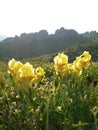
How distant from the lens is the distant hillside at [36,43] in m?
143

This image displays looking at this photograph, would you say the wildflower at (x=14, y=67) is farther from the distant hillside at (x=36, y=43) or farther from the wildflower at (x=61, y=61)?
the distant hillside at (x=36, y=43)

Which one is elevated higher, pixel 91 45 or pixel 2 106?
pixel 91 45

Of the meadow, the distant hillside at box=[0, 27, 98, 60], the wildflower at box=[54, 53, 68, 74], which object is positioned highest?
the distant hillside at box=[0, 27, 98, 60]

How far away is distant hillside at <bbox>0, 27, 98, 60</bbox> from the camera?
142625mm

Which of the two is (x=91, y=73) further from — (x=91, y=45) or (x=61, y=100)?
(x=91, y=45)

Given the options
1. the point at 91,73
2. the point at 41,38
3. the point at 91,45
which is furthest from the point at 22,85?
the point at 41,38

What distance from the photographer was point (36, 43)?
14950 cm

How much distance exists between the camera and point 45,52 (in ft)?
488

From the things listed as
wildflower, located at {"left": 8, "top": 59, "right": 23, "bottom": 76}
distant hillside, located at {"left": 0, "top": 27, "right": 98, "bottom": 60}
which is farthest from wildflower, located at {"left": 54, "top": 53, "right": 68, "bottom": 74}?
distant hillside, located at {"left": 0, "top": 27, "right": 98, "bottom": 60}

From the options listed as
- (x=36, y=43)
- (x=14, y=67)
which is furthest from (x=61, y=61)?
(x=36, y=43)

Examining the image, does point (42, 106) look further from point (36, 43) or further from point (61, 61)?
point (36, 43)

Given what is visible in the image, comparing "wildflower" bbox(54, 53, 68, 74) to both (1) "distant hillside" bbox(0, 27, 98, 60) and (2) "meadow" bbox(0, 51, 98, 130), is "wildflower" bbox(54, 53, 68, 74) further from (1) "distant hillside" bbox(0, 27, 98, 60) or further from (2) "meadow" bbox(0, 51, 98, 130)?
(1) "distant hillside" bbox(0, 27, 98, 60)

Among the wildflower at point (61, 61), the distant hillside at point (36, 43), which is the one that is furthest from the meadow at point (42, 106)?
the distant hillside at point (36, 43)

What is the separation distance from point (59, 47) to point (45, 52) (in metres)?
7.77
